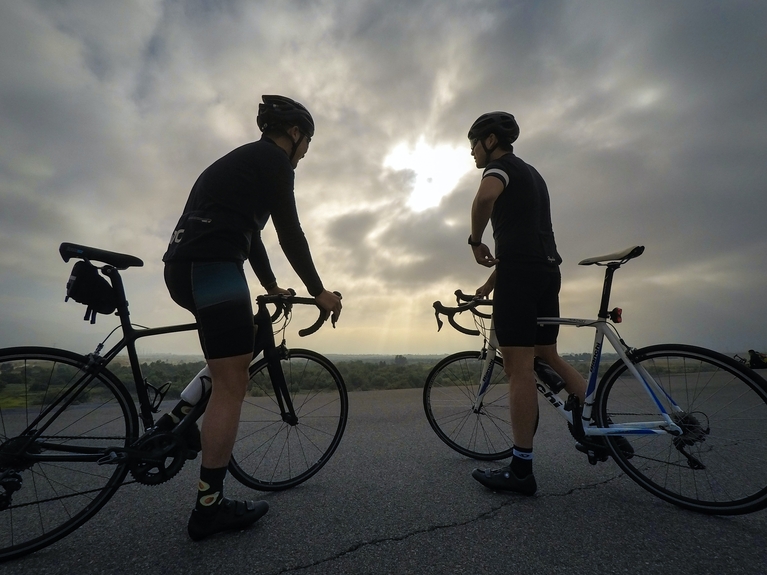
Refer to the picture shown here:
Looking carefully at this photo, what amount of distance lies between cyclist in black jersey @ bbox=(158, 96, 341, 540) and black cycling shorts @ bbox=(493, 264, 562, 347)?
1319mm

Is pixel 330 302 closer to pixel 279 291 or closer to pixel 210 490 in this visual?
pixel 279 291

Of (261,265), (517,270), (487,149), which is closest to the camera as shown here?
(517,270)

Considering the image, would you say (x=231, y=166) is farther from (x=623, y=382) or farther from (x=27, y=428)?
(x=623, y=382)

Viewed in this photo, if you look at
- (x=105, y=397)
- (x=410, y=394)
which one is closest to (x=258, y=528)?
(x=105, y=397)

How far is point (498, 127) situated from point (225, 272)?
7.51 feet

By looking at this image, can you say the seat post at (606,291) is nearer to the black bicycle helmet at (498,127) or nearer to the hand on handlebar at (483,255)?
the hand on handlebar at (483,255)

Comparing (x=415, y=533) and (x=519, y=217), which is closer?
(x=415, y=533)

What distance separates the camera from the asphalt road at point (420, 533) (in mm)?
1608

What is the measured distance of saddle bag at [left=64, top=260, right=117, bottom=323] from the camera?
6.75 feet

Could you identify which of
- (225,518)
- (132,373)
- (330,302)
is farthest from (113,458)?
(330,302)

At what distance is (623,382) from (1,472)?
3.67 meters

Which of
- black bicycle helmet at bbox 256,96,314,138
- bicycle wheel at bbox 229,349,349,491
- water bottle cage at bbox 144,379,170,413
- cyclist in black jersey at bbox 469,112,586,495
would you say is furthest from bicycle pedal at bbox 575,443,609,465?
black bicycle helmet at bbox 256,96,314,138

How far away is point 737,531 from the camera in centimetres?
189

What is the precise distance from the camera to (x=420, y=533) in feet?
6.03
